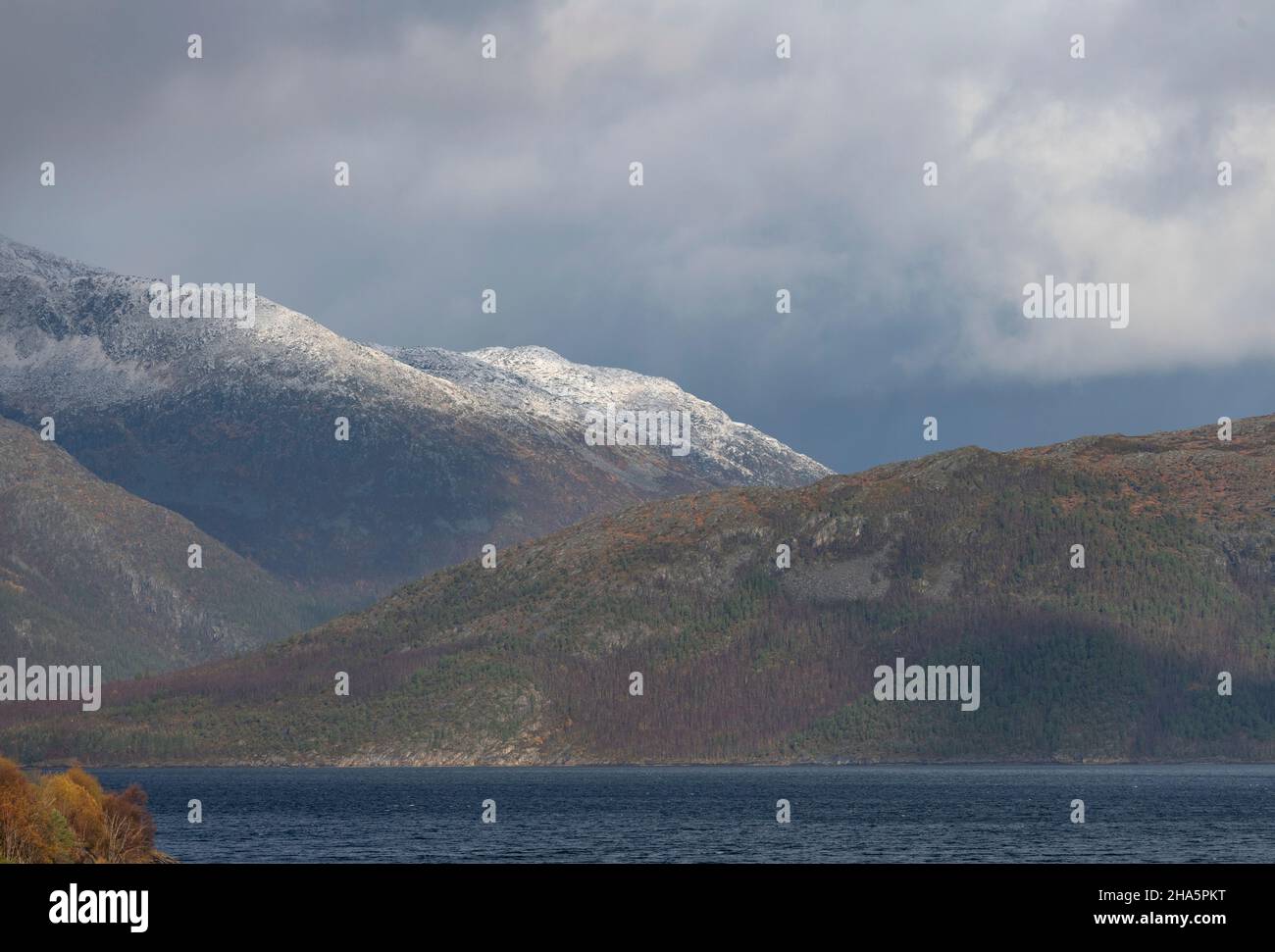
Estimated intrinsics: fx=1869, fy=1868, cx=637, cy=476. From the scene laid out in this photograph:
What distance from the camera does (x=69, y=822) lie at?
11950cm

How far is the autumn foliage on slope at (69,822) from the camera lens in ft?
351

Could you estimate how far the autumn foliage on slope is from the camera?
10700 centimetres
